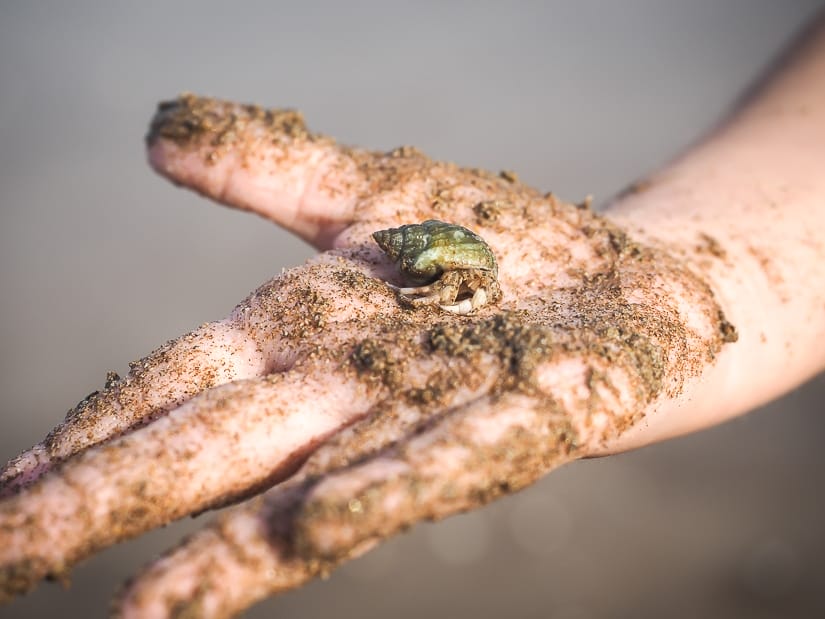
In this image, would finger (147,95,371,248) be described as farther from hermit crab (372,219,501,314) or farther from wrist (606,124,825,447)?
wrist (606,124,825,447)

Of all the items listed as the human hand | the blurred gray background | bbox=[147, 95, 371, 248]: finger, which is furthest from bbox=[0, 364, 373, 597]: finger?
the blurred gray background

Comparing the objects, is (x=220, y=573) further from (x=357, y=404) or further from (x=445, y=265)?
(x=445, y=265)

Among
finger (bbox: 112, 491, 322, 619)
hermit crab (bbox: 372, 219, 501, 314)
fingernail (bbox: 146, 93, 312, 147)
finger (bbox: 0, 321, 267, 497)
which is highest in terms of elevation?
fingernail (bbox: 146, 93, 312, 147)

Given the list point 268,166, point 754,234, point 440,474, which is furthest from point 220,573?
point 754,234

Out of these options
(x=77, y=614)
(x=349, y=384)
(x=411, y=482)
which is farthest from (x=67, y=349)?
(x=411, y=482)

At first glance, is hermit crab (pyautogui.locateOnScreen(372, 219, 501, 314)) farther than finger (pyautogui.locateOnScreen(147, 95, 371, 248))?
No
